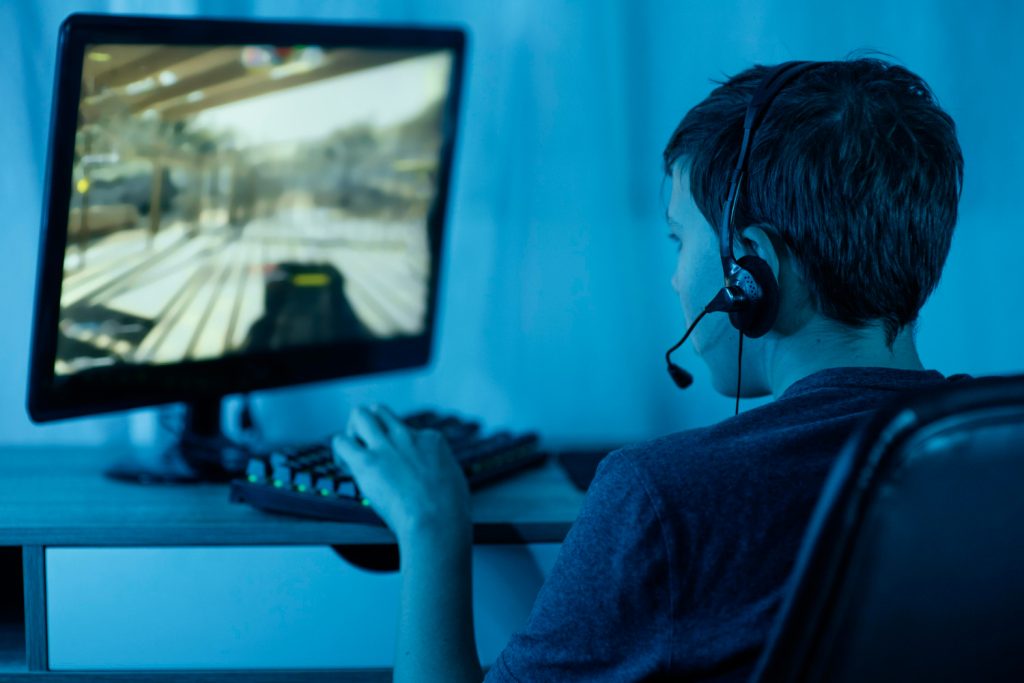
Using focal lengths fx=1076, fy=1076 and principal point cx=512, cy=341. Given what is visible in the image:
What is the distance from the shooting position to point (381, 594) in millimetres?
1121

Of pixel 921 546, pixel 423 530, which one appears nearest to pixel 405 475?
pixel 423 530

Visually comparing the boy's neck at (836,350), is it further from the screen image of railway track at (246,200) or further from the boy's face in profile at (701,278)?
the screen image of railway track at (246,200)

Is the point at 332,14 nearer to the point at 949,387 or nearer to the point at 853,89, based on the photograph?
the point at 853,89

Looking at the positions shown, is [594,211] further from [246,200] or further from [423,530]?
[423,530]

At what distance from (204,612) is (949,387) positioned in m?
0.81

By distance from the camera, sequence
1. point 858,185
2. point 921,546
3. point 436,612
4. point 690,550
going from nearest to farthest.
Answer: point 921,546, point 690,550, point 858,185, point 436,612

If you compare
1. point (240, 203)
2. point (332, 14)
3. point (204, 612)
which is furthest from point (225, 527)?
point (332, 14)

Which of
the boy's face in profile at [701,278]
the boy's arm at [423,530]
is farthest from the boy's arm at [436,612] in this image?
the boy's face in profile at [701,278]

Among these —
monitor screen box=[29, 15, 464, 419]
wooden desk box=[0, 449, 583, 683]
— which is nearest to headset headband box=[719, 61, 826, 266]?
wooden desk box=[0, 449, 583, 683]

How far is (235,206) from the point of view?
1.33 meters

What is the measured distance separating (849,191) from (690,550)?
33cm

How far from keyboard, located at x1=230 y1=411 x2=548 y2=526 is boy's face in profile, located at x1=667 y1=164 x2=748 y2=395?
35 cm

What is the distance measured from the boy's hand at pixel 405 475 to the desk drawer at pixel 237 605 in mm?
78

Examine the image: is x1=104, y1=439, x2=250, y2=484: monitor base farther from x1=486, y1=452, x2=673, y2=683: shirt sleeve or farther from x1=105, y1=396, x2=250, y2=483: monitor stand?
x1=486, y1=452, x2=673, y2=683: shirt sleeve
